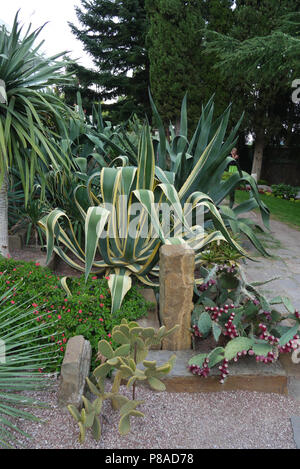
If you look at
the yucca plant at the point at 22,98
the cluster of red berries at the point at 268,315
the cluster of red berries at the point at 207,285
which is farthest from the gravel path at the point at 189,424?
the yucca plant at the point at 22,98

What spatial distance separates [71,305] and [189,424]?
79 centimetres

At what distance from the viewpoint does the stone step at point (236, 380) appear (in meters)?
1.64

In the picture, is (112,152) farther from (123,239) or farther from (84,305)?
(84,305)

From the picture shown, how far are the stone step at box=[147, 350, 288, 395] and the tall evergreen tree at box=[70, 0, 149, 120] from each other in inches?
537

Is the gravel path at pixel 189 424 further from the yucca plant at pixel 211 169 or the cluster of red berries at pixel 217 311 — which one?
the yucca plant at pixel 211 169

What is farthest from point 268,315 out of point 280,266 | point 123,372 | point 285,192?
point 285,192

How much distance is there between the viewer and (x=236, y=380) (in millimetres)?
1653

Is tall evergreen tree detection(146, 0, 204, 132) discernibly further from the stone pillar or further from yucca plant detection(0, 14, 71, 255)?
the stone pillar

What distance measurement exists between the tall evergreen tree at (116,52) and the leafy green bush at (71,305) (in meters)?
13.1

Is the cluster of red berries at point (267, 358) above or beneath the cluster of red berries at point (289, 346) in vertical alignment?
beneath

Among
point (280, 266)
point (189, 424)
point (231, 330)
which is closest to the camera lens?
point (189, 424)

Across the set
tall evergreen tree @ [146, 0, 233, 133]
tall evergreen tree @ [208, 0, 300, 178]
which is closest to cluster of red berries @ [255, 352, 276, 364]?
tall evergreen tree @ [208, 0, 300, 178]

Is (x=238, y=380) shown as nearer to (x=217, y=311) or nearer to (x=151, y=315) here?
(x=217, y=311)

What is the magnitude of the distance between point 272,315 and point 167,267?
1.93 ft
